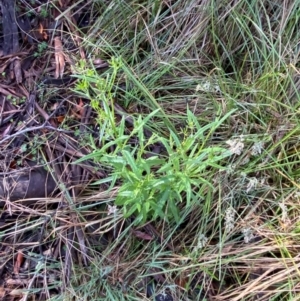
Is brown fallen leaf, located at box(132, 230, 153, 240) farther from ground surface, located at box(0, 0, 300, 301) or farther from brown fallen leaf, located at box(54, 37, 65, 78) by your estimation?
brown fallen leaf, located at box(54, 37, 65, 78)

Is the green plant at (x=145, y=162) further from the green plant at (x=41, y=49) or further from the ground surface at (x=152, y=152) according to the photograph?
the green plant at (x=41, y=49)

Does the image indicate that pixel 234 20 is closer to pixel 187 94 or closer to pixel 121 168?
pixel 187 94

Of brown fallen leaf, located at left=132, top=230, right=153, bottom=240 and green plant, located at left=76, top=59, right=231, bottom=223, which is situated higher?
green plant, located at left=76, top=59, right=231, bottom=223

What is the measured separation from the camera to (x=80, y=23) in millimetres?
1948

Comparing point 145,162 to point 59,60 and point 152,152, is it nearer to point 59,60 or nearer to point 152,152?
point 152,152

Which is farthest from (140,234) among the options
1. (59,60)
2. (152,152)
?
(59,60)

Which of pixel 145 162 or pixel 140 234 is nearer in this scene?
pixel 145 162

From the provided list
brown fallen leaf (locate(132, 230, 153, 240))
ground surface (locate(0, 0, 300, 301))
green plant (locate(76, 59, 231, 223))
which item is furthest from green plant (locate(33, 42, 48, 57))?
brown fallen leaf (locate(132, 230, 153, 240))

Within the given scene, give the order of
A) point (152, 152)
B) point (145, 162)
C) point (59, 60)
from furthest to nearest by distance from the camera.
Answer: point (59, 60), point (152, 152), point (145, 162)

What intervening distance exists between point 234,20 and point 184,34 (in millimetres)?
180

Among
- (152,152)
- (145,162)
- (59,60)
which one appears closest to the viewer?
(145,162)

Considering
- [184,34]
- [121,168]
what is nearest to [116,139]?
[121,168]

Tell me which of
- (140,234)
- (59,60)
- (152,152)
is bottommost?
(140,234)

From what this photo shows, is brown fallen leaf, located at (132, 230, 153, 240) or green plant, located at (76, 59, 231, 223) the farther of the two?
brown fallen leaf, located at (132, 230, 153, 240)
